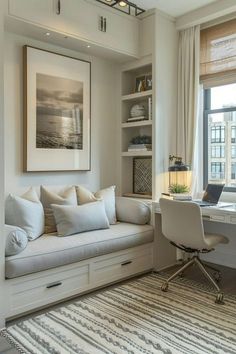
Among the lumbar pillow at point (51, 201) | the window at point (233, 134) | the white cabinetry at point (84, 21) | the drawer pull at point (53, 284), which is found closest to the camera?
the drawer pull at point (53, 284)

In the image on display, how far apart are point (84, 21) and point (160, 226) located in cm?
231

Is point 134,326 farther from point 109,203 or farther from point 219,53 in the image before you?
point 219,53

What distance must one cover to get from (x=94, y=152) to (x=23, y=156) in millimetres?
945

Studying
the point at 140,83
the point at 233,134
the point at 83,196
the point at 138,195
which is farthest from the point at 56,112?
the point at 233,134

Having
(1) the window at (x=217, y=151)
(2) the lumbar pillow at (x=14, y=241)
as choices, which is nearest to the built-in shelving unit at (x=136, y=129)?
(1) the window at (x=217, y=151)

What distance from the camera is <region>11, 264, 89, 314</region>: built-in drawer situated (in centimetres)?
246

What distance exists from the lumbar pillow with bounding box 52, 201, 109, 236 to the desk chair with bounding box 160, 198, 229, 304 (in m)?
0.64

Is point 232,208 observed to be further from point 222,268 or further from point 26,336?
point 26,336

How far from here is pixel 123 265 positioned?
3.24 metres

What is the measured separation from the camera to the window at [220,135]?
379cm

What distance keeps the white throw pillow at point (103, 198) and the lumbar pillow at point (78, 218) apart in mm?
210

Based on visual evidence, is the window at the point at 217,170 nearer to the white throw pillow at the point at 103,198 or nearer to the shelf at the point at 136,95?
the shelf at the point at 136,95

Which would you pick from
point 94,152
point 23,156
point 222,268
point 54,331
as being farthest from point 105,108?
point 54,331

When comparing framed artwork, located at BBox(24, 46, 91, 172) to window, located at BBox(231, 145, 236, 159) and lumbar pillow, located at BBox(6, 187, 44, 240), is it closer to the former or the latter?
lumbar pillow, located at BBox(6, 187, 44, 240)
